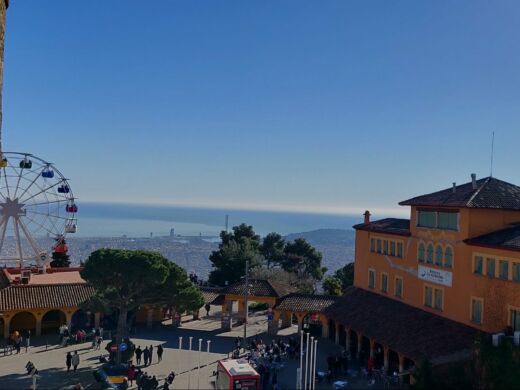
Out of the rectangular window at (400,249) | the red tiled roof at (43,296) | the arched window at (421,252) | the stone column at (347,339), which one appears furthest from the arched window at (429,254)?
the red tiled roof at (43,296)

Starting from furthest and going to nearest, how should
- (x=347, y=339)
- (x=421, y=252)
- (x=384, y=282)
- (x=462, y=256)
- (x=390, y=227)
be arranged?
(x=390, y=227), (x=384, y=282), (x=347, y=339), (x=421, y=252), (x=462, y=256)

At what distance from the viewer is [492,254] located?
24.2m

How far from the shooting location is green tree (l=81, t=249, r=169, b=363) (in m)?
27.7

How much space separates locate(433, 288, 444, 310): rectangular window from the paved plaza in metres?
7.21

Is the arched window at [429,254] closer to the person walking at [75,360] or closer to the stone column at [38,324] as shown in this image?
the person walking at [75,360]

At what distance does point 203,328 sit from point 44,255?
14.3m

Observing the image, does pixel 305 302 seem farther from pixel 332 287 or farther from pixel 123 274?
pixel 123 274

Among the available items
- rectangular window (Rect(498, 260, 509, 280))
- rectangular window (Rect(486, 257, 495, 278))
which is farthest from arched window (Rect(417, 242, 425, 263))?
rectangular window (Rect(498, 260, 509, 280))

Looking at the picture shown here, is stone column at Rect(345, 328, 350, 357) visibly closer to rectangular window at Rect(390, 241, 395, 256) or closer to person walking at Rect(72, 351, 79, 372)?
rectangular window at Rect(390, 241, 395, 256)

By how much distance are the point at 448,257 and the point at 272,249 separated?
37073 mm

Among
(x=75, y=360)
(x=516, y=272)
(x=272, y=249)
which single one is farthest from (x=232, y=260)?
(x=516, y=272)

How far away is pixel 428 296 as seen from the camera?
28.7 m

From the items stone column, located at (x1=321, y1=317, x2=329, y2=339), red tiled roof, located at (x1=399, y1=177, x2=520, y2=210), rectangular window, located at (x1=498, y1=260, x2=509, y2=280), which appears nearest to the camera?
rectangular window, located at (x1=498, y1=260, x2=509, y2=280)

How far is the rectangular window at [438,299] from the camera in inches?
1087
